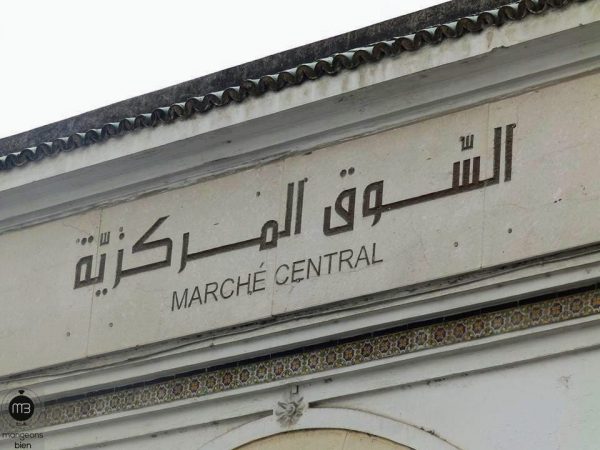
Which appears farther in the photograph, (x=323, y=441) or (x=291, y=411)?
(x=291, y=411)

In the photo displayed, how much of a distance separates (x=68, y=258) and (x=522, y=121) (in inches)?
117

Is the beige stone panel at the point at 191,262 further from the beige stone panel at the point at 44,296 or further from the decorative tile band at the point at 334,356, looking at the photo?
the decorative tile band at the point at 334,356

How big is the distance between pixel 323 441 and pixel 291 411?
0.26 meters

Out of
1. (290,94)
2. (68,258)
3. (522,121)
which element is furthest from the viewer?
(68,258)

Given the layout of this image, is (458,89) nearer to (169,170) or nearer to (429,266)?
(429,266)

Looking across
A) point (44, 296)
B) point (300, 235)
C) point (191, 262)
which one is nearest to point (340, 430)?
point (300, 235)

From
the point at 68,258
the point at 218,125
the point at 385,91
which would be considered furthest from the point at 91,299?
the point at 385,91

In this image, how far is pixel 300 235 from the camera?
1087 cm

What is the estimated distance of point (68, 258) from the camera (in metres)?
11.9

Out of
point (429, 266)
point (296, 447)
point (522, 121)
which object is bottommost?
point (296, 447)

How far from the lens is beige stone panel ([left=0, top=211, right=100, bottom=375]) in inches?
458

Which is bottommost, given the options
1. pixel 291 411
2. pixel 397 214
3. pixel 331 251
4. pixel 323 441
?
pixel 323 441

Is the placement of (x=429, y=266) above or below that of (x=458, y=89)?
below

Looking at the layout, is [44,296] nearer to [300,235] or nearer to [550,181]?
[300,235]
